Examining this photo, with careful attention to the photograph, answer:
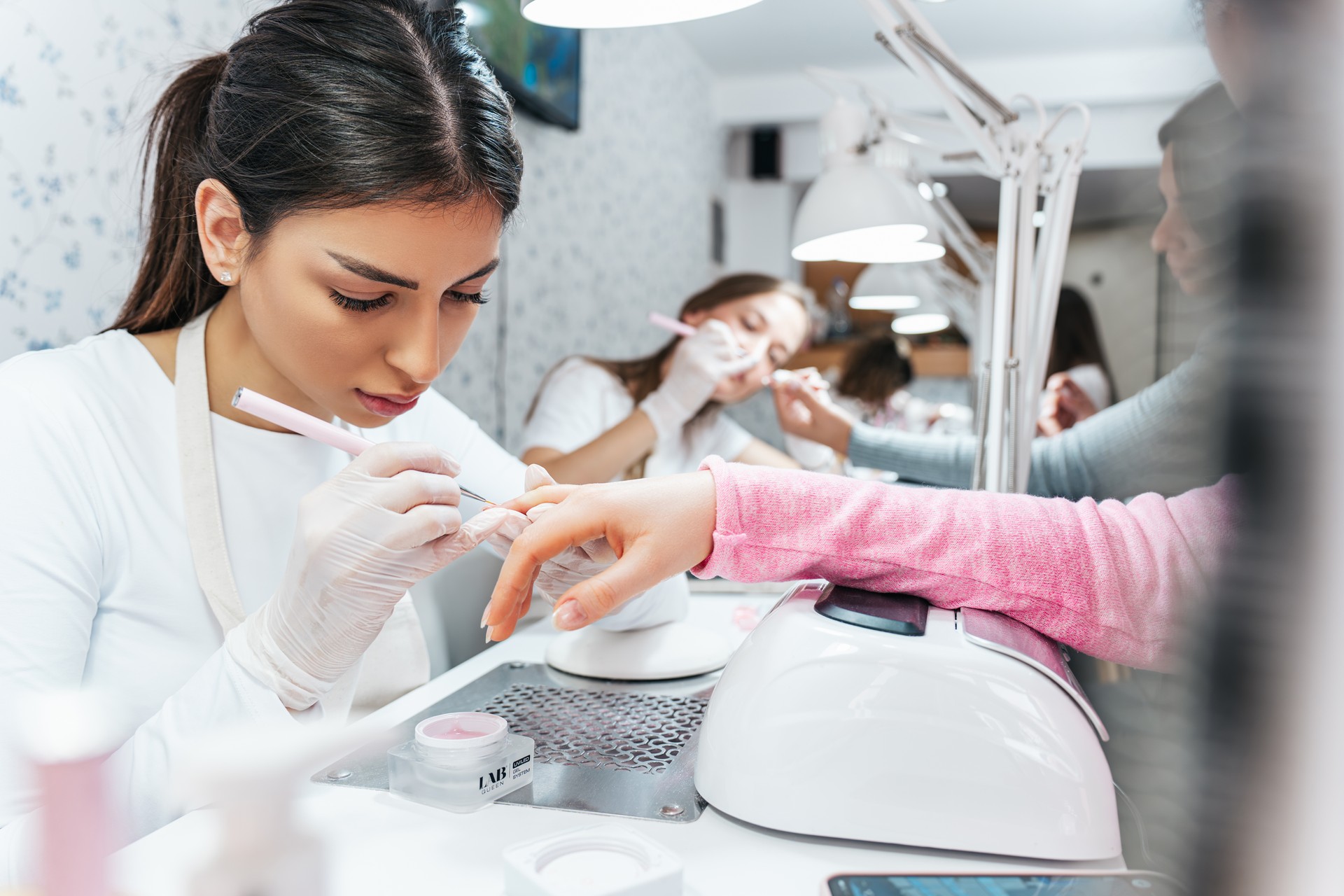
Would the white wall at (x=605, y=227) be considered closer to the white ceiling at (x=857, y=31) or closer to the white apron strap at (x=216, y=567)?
the white ceiling at (x=857, y=31)

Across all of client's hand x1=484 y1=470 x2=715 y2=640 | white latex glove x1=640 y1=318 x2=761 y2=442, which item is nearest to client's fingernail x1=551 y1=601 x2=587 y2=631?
client's hand x1=484 y1=470 x2=715 y2=640

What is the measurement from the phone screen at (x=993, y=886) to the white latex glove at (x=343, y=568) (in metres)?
0.34

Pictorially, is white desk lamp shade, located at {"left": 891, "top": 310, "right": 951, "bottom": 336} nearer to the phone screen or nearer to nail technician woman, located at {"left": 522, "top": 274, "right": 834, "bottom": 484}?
nail technician woman, located at {"left": 522, "top": 274, "right": 834, "bottom": 484}

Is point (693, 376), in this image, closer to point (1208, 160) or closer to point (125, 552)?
point (125, 552)

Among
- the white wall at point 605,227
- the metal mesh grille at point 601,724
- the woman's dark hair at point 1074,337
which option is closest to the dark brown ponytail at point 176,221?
the metal mesh grille at point 601,724

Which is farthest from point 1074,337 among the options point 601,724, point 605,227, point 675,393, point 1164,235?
point 1164,235

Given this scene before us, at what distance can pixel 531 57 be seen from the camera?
6.13ft

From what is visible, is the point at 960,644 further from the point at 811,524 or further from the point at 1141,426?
the point at 1141,426

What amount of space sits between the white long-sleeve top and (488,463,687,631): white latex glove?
197 mm

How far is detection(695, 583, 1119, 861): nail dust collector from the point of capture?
0.46m

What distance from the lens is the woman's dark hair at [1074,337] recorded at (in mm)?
2053

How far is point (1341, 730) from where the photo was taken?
0.14 meters

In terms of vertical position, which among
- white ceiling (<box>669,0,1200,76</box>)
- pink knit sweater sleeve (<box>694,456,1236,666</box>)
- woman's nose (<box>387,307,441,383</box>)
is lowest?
pink knit sweater sleeve (<box>694,456,1236,666</box>)

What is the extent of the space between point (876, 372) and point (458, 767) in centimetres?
299
